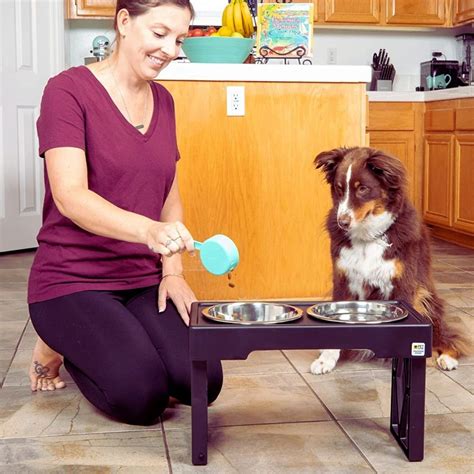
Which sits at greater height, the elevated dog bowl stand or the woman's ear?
the woman's ear

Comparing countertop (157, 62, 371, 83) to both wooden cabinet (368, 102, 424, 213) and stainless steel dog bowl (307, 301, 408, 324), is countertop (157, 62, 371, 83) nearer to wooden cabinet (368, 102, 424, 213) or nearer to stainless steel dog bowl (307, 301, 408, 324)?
stainless steel dog bowl (307, 301, 408, 324)

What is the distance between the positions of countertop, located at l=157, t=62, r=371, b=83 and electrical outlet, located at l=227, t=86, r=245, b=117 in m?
0.04

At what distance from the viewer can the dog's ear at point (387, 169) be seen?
2291 millimetres

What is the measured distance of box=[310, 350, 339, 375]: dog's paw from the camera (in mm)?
2445

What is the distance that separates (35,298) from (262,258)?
1320 millimetres

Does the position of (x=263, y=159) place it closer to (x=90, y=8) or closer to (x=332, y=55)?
(x=90, y=8)

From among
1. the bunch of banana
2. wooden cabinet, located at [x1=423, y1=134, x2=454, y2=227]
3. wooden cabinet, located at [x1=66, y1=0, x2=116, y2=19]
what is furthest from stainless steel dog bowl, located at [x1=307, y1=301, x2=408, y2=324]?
wooden cabinet, located at [x1=66, y1=0, x2=116, y2=19]

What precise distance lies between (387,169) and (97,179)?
0.81 metres

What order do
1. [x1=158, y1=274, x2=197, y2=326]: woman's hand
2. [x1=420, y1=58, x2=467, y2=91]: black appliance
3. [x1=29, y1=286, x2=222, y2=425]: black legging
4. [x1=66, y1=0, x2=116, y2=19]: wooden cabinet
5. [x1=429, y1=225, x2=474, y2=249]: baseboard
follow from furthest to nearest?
1. [x1=420, y1=58, x2=467, y2=91]: black appliance
2. [x1=66, y1=0, x2=116, y2=19]: wooden cabinet
3. [x1=429, y1=225, x2=474, y2=249]: baseboard
4. [x1=158, y1=274, x2=197, y2=326]: woman's hand
5. [x1=29, y1=286, x2=222, y2=425]: black legging

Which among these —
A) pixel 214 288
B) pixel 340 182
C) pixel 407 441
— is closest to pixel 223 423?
pixel 407 441

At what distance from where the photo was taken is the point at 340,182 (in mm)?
2367

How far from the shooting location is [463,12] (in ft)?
20.0

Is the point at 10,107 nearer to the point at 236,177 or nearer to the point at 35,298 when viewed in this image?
the point at 236,177

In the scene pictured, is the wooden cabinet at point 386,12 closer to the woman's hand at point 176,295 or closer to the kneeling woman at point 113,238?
the kneeling woman at point 113,238
